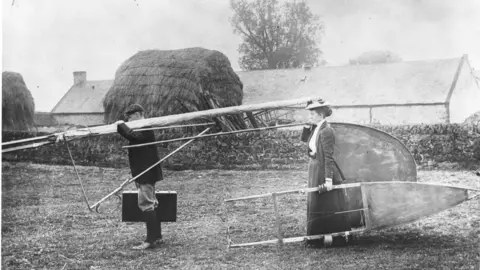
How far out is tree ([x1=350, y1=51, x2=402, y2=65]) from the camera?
80.7 ft

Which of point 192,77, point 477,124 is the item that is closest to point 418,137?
point 477,124

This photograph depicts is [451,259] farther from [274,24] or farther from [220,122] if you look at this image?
[220,122]

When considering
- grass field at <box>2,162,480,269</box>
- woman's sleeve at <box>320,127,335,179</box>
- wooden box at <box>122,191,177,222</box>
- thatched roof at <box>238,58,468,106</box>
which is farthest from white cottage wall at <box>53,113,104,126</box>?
woman's sleeve at <box>320,127,335,179</box>

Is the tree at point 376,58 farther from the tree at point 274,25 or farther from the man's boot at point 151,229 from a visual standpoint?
the man's boot at point 151,229

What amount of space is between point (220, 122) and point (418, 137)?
6.19m

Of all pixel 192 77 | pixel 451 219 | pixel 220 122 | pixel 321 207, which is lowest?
pixel 451 219

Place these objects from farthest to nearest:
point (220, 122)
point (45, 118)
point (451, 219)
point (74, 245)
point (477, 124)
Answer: point (45, 118) < point (220, 122) < point (477, 124) < point (451, 219) < point (74, 245)

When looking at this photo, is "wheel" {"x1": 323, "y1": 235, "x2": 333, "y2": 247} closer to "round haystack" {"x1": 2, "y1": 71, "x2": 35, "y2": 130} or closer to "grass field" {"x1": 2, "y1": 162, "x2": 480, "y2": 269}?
"grass field" {"x1": 2, "y1": 162, "x2": 480, "y2": 269}

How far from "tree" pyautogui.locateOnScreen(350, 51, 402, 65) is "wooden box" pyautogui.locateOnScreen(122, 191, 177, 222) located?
63.6 ft

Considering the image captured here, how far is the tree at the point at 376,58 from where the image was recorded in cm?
2461

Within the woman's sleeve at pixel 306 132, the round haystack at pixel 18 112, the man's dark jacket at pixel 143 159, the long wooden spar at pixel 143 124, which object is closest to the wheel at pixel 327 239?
the woman's sleeve at pixel 306 132

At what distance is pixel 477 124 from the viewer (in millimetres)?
13102

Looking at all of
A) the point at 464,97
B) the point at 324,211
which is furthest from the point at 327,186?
the point at 464,97

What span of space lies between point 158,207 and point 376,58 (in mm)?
20798
